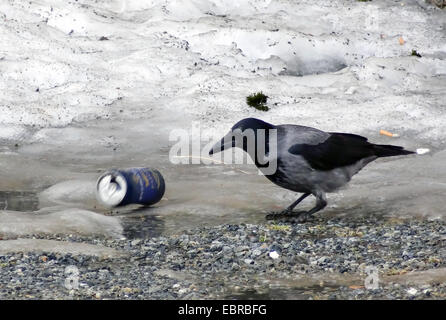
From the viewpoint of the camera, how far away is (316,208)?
883cm

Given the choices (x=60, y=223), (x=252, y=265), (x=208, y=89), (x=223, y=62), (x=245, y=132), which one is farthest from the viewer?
(x=223, y=62)

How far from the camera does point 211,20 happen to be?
16.1 metres

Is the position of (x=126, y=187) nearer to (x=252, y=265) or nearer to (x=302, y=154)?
(x=302, y=154)

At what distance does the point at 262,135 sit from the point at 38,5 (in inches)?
341

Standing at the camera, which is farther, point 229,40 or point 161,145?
point 229,40

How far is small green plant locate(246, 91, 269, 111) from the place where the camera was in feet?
43.2

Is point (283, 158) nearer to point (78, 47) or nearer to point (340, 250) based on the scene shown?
point (340, 250)

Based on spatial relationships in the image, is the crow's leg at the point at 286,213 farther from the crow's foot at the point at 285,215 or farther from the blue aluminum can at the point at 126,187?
the blue aluminum can at the point at 126,187

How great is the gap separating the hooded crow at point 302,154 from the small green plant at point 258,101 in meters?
4.25

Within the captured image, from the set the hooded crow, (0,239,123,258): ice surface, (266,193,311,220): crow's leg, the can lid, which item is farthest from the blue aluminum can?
(0,239,123,258): ice surface

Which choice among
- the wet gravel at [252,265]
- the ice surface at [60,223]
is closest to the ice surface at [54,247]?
the wet gravel at [252,265]

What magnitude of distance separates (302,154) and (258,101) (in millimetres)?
4908

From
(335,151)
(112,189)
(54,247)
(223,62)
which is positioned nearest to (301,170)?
(335,151)
